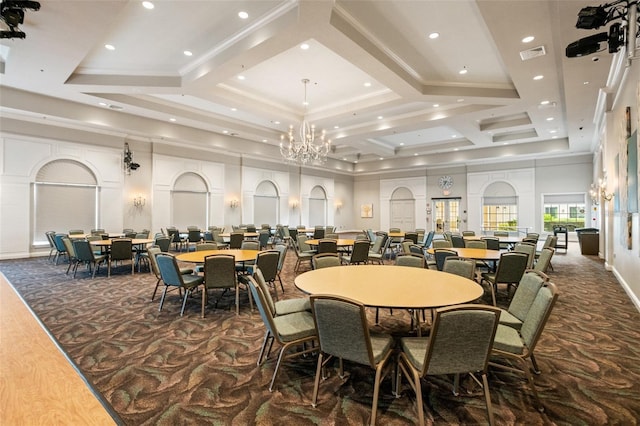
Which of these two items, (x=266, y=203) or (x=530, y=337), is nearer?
(x=530, y=337)

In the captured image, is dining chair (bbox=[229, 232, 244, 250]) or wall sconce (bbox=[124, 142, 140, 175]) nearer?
dining chair (bbox=[229, 232, 244, 250])

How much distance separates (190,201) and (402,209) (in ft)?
39.6

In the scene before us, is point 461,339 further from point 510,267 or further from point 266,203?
point 266,203

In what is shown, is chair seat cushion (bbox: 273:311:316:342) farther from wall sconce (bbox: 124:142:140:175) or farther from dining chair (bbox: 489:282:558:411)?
wall sconce (bbox: 124:142:140:175)

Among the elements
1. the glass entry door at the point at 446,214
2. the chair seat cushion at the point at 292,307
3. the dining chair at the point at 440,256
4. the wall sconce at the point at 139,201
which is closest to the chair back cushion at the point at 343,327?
the chair seat cushion at the point at 292,307

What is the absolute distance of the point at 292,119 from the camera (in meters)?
10.6

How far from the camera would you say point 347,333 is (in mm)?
2191

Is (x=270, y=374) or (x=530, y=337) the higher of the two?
(x=530, y=337)

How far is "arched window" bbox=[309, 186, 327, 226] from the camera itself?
1845 centimetres

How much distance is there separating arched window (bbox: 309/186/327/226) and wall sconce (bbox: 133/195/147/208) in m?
8.77

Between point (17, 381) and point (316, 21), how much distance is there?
5.36 meters

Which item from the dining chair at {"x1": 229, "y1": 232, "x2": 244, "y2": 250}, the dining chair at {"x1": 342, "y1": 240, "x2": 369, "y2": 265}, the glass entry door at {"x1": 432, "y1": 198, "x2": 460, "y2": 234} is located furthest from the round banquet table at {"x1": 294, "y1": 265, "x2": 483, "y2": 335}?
the glass entry door at {"x1": 432, "y1": 198, "x2": 460, "y2": 234}

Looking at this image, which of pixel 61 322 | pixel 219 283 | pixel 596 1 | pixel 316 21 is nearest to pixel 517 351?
pixel 219 283

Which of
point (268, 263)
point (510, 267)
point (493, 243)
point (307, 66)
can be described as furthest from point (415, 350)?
point (307, 66)
